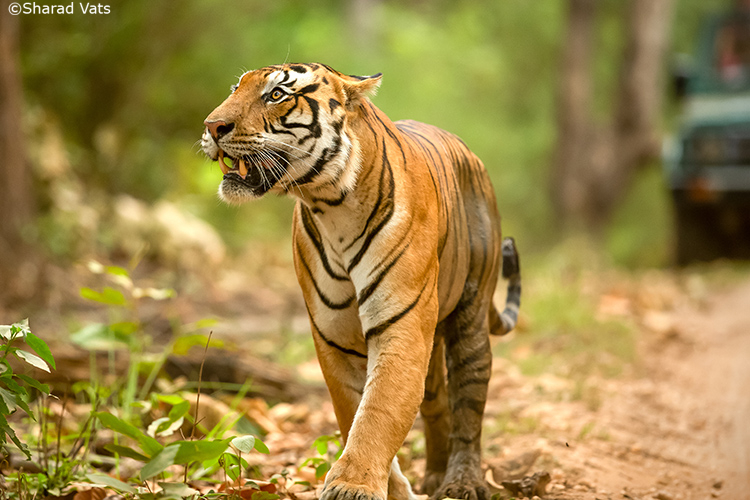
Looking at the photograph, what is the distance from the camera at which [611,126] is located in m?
12.9

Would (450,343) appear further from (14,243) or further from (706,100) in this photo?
(706,100)

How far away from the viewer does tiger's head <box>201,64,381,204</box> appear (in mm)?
2523

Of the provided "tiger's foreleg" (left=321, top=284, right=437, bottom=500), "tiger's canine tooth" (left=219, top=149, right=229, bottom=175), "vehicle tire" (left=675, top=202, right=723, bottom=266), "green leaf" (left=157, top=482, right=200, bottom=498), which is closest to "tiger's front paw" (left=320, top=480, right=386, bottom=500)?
"tiger's foreleg" (left=321, top=284, right=437, bottom=500)

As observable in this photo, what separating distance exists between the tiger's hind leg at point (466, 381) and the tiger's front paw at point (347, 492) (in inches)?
28.6

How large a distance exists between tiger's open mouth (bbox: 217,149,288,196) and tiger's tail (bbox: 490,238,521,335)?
1292 mm

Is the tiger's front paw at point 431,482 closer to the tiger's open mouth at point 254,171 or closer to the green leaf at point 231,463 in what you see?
the green leaf at point 231,463

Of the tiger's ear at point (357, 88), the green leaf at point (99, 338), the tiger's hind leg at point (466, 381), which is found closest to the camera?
the tiger's ear at point (357, 88)

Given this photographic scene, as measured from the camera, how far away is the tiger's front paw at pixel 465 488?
2.87 metres

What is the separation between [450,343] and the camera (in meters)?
3.14

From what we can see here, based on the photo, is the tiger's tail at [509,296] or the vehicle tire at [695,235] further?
the vehicle tire at [695,235]

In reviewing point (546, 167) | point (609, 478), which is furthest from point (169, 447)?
point (546, 167)

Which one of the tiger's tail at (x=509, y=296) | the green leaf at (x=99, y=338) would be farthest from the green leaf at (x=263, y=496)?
the green leaf at (x=99, y=338)

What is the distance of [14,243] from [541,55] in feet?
43.4

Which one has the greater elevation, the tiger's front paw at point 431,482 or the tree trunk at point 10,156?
the tree trunk at point 10,156
